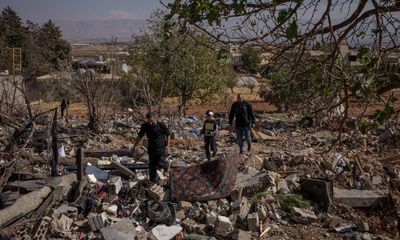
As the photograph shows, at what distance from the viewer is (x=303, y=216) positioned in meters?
7.45

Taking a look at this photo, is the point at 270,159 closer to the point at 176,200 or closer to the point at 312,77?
Result: the point at 176,200

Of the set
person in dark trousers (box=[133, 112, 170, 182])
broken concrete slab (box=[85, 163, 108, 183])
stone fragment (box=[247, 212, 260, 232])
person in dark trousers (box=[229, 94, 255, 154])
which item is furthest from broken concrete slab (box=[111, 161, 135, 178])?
stone fragment (box=[247, 212, 260, 232])

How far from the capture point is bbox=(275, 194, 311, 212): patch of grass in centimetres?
785

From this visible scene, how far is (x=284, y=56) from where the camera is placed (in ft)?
10.9

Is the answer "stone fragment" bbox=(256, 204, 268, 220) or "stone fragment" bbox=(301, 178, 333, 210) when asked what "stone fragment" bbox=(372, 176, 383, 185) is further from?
"stone fragment" bbox=(256, 204, 268, 220)

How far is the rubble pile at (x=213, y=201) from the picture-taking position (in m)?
6.96

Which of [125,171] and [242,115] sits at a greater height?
[242,115]

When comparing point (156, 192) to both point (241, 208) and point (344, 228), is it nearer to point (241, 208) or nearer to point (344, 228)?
point (241, 208)

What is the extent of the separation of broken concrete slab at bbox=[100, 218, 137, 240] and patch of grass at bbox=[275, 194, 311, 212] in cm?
260

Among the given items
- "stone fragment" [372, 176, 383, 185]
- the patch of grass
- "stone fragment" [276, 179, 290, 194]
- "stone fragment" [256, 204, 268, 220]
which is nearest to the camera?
Result: "stone fragment" [256, 204, 268, 220]

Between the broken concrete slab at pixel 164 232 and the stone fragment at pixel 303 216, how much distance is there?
1.89 meters

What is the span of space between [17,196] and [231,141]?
26.4ft

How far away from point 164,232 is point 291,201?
92.9 inches

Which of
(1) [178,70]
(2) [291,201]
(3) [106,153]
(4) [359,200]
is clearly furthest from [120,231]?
(1) [178,70]
